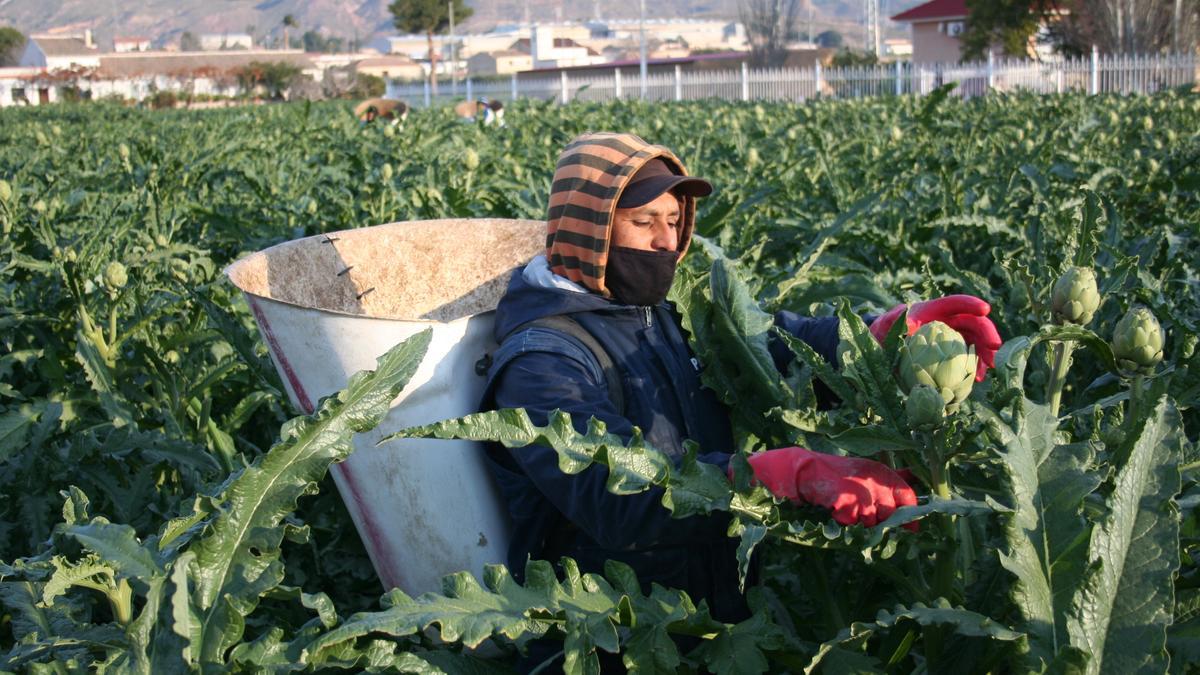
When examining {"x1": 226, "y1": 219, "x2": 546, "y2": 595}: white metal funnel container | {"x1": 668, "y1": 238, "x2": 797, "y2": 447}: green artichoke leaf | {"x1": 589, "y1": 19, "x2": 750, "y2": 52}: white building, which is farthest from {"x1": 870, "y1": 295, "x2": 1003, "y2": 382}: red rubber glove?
{"x1": 589, "y1": 19, "x2": 750, "y2": 52}: white building

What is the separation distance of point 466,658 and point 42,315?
268 centimetres

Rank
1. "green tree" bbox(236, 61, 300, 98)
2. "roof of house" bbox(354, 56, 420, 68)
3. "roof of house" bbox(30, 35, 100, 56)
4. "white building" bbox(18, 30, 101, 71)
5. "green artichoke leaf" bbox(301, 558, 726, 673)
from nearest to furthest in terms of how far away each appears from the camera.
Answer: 1. "green artichoke leaf" bbox(301, 558, 726, 673)
2. "green tree" bbox(236, 61, 300, 98)
3. "white building" bbox(18, 30, 101, 71)
4. "roof of house" bbox(354, 56, 420, 68)
5. "roof of house" bbox(30, 35, 100, 56)

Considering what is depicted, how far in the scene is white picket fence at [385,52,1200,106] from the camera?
85.0 feet

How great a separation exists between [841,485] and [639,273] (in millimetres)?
909

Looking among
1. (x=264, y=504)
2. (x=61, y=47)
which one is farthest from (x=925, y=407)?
(x=61, y=47)

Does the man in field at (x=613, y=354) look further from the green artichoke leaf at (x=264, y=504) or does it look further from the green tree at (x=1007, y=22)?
the green tree at (x=1007, y=22)

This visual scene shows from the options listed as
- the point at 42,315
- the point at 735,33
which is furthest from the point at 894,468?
the point at 735,33

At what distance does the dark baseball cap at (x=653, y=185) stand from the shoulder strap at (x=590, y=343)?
27 cm

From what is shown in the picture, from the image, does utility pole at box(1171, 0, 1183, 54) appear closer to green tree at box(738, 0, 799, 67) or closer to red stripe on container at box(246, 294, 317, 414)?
green tree at box(738, 0, 799, 67)

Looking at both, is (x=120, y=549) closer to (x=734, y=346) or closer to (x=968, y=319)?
(x=734, y=346)

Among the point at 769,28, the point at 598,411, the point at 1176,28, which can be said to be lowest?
the point at 598,411

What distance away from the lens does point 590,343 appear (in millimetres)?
2361

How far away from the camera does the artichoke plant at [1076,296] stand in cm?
174

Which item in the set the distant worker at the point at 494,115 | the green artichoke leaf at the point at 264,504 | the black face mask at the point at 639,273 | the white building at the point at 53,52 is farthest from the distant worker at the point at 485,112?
the white building at the point at 53,52
